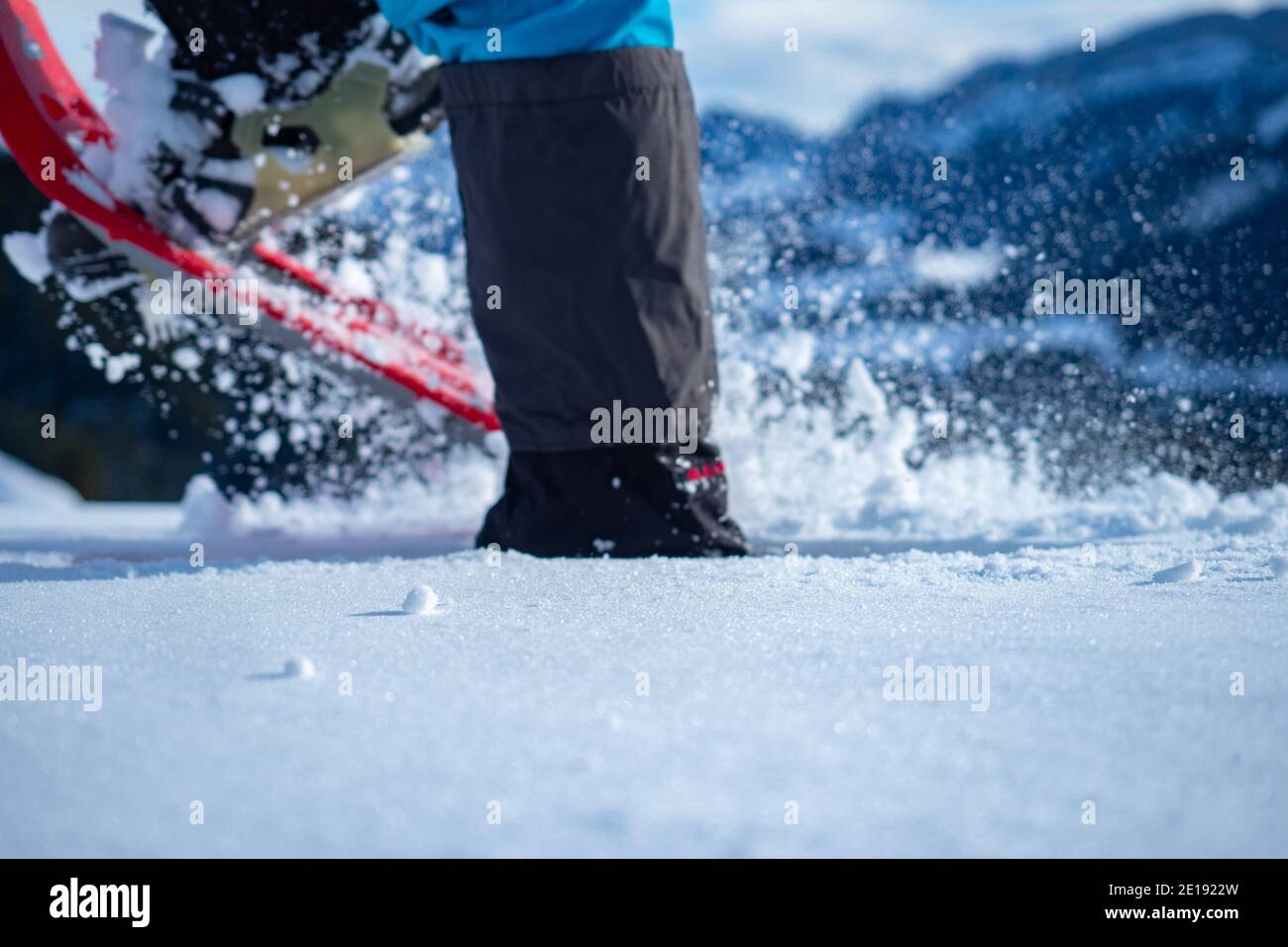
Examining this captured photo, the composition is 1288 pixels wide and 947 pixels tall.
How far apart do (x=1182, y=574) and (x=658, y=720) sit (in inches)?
23.7

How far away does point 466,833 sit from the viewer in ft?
1.51

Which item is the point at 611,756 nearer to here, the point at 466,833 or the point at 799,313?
the point at 466,833

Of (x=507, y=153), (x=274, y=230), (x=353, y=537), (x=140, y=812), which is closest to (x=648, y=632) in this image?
(x=140, y=812)

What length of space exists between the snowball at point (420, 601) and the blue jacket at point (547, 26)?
626 mm

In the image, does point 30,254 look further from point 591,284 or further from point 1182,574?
point 1182,574

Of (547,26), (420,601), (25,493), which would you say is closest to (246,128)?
(547,26)

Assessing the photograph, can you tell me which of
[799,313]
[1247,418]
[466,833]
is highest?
[799,313]

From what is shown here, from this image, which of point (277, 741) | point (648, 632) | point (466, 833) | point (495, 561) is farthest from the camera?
point (495, 561)

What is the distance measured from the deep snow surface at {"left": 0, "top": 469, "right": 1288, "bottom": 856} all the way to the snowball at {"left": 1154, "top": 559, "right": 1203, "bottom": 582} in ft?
0.05

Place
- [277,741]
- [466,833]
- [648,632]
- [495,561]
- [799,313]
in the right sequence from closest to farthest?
1. [466,833]
2. [277,741]
3. [648,632]
4. [495,561]
5. [799,313]

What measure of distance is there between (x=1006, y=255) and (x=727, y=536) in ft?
2.52

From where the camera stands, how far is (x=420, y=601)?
2.93 ft

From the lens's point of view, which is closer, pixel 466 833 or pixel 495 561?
pixel 466 833

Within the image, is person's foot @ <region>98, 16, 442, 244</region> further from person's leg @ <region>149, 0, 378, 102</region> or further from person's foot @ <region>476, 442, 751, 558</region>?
person's foot @ <region>476, 442, 751, 558</region>
